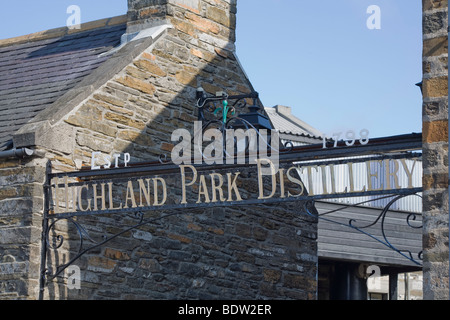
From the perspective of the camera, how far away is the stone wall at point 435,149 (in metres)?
5.57

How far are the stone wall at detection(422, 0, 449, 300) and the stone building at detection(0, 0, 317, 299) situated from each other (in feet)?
12.5

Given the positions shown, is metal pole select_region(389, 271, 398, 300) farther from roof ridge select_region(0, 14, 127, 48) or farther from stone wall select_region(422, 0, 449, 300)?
stone wall select_region(422, 0, 449, 300)

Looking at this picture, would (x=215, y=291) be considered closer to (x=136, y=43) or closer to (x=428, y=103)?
(x=136, y=43)

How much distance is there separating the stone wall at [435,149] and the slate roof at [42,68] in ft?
17.0

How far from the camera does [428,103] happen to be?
586cm

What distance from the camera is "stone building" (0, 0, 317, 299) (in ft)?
29.3

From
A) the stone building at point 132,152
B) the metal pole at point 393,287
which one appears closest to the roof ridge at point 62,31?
the stone building at point 132,152

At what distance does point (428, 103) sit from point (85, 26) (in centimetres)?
778

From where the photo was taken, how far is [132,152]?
10.1m

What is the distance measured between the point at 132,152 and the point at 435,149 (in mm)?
5110

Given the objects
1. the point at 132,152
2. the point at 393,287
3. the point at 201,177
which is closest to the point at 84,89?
the point at 132,152

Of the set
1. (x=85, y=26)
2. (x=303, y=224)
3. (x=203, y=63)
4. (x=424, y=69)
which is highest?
(x=85, y=26)

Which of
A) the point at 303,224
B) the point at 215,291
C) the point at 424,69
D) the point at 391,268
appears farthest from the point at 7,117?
the point at 391,268

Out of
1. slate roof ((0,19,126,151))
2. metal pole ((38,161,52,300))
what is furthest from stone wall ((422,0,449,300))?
slate roof ((0,19,126,151))
